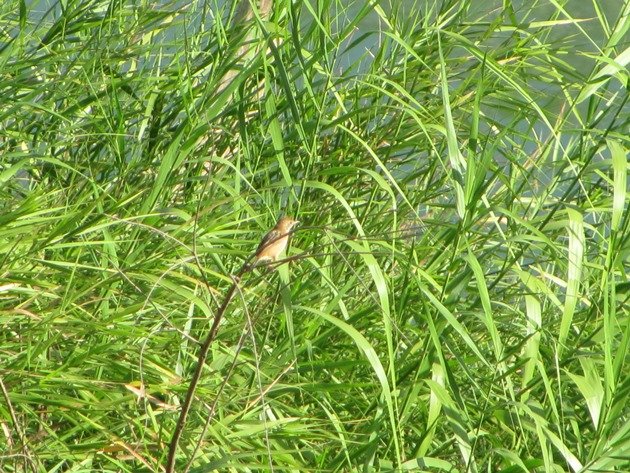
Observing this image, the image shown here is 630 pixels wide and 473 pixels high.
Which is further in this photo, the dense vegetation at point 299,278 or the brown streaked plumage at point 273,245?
the dense vegetation at point 299,278

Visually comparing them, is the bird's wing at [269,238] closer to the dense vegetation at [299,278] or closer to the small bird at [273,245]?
the small bird at [273,245]

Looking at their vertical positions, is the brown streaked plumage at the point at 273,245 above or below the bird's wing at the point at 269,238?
below

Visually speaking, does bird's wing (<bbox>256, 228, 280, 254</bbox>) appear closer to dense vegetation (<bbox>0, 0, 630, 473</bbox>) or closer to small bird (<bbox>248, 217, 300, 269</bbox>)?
small bird (<bbox>248, 217, 300, 269</bbox>)

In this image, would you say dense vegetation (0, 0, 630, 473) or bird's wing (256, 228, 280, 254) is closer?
bird's wing (256, 228, 280, 254)

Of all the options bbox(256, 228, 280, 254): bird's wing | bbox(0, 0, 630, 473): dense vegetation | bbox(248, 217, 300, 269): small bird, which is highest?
bbox(256, 228, 280, 254): bird's wing

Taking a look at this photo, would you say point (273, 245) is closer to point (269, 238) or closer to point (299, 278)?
point (269, 238)

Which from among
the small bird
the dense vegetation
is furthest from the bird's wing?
the dense vegetation

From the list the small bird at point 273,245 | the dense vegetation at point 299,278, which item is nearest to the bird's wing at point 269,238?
the small bird at point 273,245

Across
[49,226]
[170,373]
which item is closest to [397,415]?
[170,373]

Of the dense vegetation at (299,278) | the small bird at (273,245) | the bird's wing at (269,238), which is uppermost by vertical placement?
the bird's wing at (269,238)
